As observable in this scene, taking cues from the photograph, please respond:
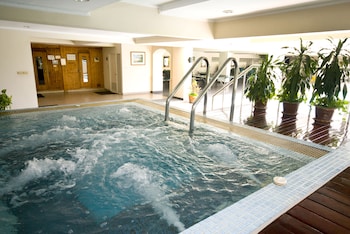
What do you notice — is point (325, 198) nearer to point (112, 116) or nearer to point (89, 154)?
point (89, 154)

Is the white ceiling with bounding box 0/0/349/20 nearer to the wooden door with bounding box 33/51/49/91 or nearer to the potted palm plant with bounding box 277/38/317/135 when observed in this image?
the potted palm plant with bounding box 277/38/317/135

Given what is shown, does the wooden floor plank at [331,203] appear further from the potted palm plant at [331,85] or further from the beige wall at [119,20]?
the beige wall at [119,20]

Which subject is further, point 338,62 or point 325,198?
point 338,62

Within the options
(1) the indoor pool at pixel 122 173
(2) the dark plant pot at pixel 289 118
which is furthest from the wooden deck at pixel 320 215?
(2) the dark plant pot at pixel 289 118

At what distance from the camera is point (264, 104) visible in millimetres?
4422

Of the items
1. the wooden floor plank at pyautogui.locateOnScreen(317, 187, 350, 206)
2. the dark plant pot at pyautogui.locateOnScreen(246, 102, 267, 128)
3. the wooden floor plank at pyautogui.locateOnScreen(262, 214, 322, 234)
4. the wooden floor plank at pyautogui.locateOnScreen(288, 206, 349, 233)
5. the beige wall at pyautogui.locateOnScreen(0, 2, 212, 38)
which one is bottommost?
the wooden floor plank at pyautogui.locateOnScreen(262, 214, 322, 234)

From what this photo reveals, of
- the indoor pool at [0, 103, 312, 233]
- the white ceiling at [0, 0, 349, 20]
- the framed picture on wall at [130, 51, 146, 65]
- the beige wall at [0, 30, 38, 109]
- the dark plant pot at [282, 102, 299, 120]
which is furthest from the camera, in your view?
the framed picture on wall at [130, 51, 146, 65]

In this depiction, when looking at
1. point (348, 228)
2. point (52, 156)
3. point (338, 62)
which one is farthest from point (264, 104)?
point (52, 156)

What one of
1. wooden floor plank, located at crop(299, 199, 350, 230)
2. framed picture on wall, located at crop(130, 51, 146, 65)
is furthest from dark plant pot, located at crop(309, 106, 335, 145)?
framed picture on wall, located at crop(130, 51, 146, 65)

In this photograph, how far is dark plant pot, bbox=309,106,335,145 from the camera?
323 cm

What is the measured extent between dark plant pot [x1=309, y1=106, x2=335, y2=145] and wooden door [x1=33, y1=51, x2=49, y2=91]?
1086 cm

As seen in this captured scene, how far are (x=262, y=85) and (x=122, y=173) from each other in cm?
304

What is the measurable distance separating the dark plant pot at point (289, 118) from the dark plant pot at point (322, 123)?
30cm

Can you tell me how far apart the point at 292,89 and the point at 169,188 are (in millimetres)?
2960
